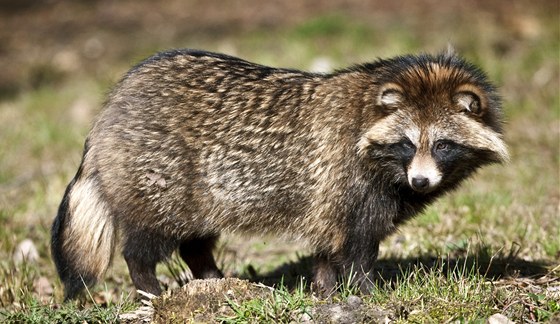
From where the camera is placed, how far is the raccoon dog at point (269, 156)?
5324mm

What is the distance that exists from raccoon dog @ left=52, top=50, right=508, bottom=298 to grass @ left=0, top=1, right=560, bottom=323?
36 cm

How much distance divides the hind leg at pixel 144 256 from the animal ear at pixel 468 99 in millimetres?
2036

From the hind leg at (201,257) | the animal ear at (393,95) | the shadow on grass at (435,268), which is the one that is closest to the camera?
the animal ear at (393,95)

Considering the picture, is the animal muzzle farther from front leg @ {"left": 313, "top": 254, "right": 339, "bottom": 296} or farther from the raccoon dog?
front leg @ {"left": 313, "top": 254, "right": 339, "bottom": 296}

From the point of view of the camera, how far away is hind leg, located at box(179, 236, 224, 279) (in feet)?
20.7

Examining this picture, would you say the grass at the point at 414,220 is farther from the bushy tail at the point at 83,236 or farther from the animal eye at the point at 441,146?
the animal eye at the point at 441,146

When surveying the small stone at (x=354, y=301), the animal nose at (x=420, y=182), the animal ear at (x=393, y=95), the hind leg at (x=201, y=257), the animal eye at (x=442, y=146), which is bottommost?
the hind leg at (x=201, y=257)

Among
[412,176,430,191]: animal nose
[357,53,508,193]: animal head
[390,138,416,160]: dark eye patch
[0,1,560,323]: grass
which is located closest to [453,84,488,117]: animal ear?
[357,53,508,193]: animal head

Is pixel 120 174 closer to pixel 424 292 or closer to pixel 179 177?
pixel 179 177

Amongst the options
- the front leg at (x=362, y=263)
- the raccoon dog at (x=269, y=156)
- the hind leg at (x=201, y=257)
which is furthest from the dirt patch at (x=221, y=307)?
the hind leg at (x=201, y=257)

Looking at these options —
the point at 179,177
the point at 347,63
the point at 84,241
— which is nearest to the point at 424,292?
the point at 179,177

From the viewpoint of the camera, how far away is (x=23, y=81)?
13602mm

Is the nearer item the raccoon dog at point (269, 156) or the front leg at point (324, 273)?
the raccoon dog at point (269, 156)

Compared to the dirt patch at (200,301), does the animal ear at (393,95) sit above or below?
above
